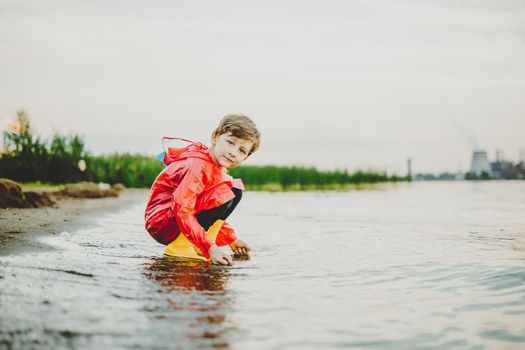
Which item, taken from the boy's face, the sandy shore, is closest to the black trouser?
the boy's face

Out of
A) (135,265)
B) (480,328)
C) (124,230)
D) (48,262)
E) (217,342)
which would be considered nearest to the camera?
(217,342)

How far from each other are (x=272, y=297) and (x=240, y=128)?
1.35 m

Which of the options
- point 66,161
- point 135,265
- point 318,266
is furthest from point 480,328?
point 66,161

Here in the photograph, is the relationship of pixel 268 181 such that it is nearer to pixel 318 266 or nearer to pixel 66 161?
pixel 66 161

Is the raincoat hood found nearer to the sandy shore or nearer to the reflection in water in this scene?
the reflection in water

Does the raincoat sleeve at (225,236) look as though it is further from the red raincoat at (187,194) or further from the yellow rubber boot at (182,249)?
the yellow rubber boot at (182,249)

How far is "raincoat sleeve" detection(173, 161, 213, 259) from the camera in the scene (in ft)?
10.8

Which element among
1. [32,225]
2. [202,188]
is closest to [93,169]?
[32,225]

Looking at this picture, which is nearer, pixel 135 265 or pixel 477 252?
pixel 135 265

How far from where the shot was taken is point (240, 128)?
3445 mm

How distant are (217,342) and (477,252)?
104 inches

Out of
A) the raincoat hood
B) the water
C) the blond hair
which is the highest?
the blond hair

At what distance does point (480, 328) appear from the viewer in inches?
78.6

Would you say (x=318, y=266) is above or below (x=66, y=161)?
below
